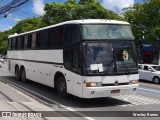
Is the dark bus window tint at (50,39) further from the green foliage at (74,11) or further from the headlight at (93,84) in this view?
the green foliage at (74,11)

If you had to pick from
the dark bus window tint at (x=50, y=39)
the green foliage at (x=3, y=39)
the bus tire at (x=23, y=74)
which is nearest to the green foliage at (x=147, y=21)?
the bus tire at (x=23, y=74)

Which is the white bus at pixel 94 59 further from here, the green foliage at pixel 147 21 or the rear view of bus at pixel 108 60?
the green foliage at pixel 147 21

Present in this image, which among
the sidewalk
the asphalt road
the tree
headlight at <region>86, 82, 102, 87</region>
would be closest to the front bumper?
headlight at <region>86, 82, 102, 87</region>

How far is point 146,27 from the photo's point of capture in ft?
107

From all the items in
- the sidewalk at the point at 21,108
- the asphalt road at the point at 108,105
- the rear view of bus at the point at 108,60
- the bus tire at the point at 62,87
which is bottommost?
the asphalt road at the point at 108,105

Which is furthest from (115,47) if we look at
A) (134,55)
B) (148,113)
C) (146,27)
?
(146,27)

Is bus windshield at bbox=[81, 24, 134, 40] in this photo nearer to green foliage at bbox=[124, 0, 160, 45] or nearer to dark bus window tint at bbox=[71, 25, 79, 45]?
dark bus window tint at bbox=[71, 25, 79, 45]

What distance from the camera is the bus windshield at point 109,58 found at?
36.7 feet

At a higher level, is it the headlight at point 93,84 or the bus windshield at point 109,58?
the bus windshield at point 109,58

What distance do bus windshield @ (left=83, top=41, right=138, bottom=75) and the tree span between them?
25690mm

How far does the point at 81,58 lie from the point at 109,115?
231cm

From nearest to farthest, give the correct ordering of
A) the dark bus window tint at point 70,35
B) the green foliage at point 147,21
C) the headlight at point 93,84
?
1. the headlight at point 93,84
2. the dark bus window tint at point 70,35
3. the green foliage at point 147,21

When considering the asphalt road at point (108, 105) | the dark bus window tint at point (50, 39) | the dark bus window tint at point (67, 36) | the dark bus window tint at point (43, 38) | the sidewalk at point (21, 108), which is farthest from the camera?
the dark bus window tint at point (43, 38)

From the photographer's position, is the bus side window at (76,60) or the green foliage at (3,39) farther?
the green foliage at (3,39)
